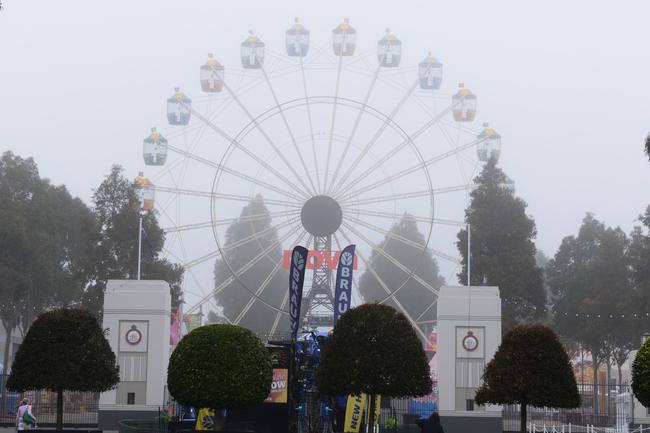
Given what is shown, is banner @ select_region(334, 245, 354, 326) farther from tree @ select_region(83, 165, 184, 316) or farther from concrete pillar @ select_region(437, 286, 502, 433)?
tree @ select_region(83, 165, 184, 316)

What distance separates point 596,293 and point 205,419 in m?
45.0

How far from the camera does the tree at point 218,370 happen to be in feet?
89.8

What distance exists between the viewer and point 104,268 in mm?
64188

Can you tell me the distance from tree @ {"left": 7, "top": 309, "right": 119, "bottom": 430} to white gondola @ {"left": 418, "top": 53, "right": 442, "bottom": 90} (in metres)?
37.2

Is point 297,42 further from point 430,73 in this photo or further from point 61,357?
point 61,357

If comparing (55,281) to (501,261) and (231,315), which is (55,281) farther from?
(231,315)

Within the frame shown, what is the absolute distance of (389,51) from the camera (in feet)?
210

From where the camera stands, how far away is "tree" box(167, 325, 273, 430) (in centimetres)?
2736

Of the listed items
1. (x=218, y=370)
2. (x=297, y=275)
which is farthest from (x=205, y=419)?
(x=218, y=370)

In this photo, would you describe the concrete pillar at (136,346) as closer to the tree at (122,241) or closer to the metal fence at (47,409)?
the metal fence at (47,409)

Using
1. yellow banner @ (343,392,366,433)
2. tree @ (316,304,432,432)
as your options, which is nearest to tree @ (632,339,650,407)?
tree @ (316,304,432,432)

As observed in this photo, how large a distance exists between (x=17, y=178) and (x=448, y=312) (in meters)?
35.2

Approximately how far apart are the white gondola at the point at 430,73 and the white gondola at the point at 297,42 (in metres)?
6.23

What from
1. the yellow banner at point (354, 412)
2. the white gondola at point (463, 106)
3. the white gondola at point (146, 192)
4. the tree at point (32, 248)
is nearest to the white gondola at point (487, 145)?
the white gondola at point (463, 106)
